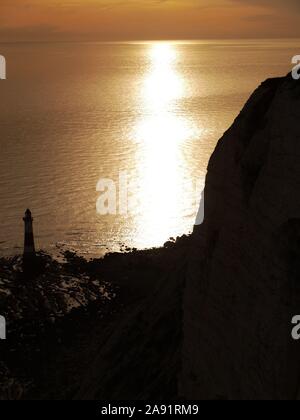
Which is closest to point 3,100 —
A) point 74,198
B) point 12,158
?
point 12,158

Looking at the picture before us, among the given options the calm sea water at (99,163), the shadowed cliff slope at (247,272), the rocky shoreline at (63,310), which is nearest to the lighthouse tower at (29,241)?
the rocky shoreline at (63,310)

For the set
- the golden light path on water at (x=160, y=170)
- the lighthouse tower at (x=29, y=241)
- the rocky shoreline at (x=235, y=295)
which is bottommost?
the rocky shoreline at (x=235, y=295)

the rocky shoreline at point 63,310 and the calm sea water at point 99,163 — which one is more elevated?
the calm sea water at point 99,163

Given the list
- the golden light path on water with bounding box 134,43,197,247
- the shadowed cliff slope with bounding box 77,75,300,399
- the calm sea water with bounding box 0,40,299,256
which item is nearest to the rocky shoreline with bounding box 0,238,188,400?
the calm sea water with bounding box 0,40,299,256

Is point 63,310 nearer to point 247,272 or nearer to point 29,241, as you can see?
point 29,241

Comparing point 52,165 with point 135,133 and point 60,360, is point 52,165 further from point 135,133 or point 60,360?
point 60,360

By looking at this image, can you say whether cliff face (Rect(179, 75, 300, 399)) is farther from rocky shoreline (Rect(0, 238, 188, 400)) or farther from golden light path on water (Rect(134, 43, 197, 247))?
golden light path on water (Rect(134, 43, 197, 247))

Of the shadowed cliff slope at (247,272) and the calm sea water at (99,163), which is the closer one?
the shadowed cliff slope at (247,272)

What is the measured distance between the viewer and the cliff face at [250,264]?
41.9 feet

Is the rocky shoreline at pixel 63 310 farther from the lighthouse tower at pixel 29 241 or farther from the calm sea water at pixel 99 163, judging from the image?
the calm sea water at pixel 99 163

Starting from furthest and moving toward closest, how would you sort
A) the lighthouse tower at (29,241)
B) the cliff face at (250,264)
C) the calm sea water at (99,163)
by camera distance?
the calm sea water at (99,163)
the lighthouse tower at (29,241)
the cliff face at (250,264)

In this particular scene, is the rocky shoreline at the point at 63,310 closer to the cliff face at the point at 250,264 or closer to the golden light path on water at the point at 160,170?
the golden light path on water at the point at 160,170

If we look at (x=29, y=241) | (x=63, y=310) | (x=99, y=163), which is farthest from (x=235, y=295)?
(x=99, y=163)

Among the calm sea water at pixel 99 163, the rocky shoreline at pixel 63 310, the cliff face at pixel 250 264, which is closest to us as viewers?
the cliff face at pixel 250 264
